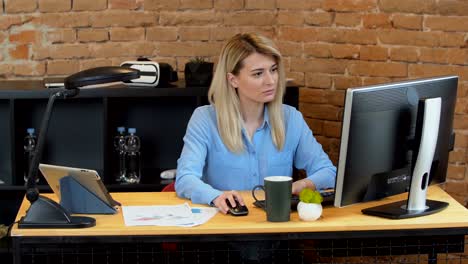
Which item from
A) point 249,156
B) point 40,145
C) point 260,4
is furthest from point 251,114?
point 260,4

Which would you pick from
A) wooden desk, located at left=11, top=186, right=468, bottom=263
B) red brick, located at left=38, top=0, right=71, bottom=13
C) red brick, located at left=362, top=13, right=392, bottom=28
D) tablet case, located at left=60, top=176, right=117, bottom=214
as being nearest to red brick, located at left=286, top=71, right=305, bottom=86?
red brick, located at left=362, top=13, right=392, bottom=28

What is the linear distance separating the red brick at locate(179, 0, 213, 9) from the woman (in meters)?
1.12

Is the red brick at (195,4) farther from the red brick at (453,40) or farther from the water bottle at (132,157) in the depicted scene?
the red brick at (453,40)

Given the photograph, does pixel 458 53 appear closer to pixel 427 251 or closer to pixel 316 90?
pixel 316 90

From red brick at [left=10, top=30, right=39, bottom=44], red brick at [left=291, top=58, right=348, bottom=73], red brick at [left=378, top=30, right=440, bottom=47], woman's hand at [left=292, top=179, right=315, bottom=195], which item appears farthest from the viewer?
red brick at [left=10, top=30, right=39, bottom=44]

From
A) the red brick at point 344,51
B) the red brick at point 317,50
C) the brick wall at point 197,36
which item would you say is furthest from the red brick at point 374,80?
the red brick at point 317,50

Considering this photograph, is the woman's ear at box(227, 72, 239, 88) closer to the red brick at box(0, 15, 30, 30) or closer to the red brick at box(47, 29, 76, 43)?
the red brick at box(47, 29, 76, 43)

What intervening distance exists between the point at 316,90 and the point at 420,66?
592mm

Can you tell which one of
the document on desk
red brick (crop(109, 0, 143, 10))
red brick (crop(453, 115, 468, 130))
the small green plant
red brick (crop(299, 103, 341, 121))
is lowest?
the document on desk

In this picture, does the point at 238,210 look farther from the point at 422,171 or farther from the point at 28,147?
the point at 28,147

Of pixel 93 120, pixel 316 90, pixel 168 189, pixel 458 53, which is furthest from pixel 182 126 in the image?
pixel 458 53

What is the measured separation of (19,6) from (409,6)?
6.15 ft

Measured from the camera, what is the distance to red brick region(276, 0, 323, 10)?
4.14 meters

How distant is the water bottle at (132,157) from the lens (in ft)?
13.1
